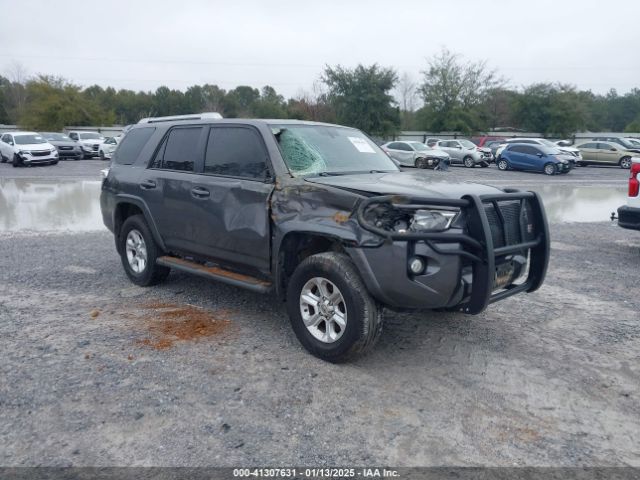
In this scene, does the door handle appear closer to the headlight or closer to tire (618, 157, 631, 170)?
the headlight

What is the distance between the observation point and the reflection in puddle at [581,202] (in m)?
12.9

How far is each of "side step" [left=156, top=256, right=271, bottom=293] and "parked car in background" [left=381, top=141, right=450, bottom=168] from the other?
22874mm

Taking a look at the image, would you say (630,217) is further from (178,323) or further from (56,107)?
(56,107)

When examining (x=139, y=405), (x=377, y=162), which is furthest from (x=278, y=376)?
(x=377, y=162)

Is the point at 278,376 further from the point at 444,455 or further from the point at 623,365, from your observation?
the point at 623,365

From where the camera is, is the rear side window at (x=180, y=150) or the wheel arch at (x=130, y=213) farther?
the wheel arch at (x=130, y=213)

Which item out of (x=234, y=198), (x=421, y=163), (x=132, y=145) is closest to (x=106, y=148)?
(x=421, y=163)

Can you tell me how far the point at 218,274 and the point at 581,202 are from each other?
1326cm

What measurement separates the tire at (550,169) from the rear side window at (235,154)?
24674mm

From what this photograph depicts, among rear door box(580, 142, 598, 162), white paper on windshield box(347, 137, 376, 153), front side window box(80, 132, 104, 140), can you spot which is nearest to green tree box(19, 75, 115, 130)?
front side window box(80, 132, 104, 140)

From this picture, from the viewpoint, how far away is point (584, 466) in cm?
318

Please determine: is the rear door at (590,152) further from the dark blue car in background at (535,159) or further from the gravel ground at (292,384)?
the gravel ground at (292,384)

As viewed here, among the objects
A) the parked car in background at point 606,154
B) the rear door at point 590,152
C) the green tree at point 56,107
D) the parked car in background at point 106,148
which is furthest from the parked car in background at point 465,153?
the green tree at point 56,107

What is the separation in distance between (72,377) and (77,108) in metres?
56.9
